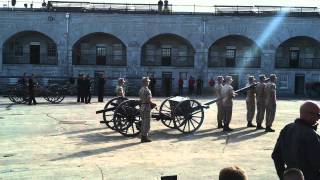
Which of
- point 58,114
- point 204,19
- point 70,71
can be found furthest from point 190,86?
point 58,114

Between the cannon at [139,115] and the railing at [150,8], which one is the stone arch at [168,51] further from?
the cannon at [139,115]

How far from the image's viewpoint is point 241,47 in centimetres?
4506

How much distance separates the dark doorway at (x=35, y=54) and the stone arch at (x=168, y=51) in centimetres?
854

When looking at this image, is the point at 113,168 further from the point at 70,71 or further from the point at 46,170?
the point at 70,71

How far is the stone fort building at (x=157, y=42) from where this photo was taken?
1654 inches

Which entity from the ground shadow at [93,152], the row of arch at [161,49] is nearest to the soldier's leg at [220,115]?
the ground shadow at [93,152]

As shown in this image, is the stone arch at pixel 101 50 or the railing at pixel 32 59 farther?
the stone arch at pixel 101 50

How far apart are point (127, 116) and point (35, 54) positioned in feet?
99.7

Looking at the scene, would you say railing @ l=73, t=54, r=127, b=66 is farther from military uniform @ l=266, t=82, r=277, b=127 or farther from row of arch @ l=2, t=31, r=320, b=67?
military uniform @ l=266, t=82, r=277, b=127

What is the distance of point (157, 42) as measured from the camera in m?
44.5

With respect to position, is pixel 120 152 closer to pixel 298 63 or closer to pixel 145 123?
pixel 145 123

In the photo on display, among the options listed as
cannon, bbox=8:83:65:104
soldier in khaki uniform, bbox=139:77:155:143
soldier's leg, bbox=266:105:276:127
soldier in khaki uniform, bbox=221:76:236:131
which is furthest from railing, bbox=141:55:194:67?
soldier in khaki uniform, bbox=139:77:155:143

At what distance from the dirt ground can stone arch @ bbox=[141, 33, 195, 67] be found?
25.2m

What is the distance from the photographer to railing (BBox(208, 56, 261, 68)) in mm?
44031
